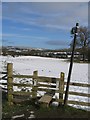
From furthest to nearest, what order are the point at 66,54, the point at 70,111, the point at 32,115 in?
1. the point at 66,54
2. the point at 70,111
3. the point at 32,115

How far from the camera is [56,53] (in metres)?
55.0

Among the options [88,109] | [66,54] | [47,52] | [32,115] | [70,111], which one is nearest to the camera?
[32,115]

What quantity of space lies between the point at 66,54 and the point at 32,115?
44326 millimetres

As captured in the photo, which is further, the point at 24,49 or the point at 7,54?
the point at 24,49

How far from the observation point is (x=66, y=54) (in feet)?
173

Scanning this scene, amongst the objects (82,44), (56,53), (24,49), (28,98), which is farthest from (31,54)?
(28,98)

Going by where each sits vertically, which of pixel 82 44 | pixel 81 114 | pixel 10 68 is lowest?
pixel 81 114

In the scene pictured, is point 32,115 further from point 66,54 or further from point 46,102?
point 66,54

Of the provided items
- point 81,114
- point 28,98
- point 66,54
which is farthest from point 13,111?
point 66,54

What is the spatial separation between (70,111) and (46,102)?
33.4 inches

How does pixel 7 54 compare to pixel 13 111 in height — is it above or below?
above

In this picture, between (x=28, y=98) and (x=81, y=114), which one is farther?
(x=28, y=98)

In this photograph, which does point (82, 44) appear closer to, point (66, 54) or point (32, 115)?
point (66, 54)

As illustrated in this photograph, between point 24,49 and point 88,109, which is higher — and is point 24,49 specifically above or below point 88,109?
above
